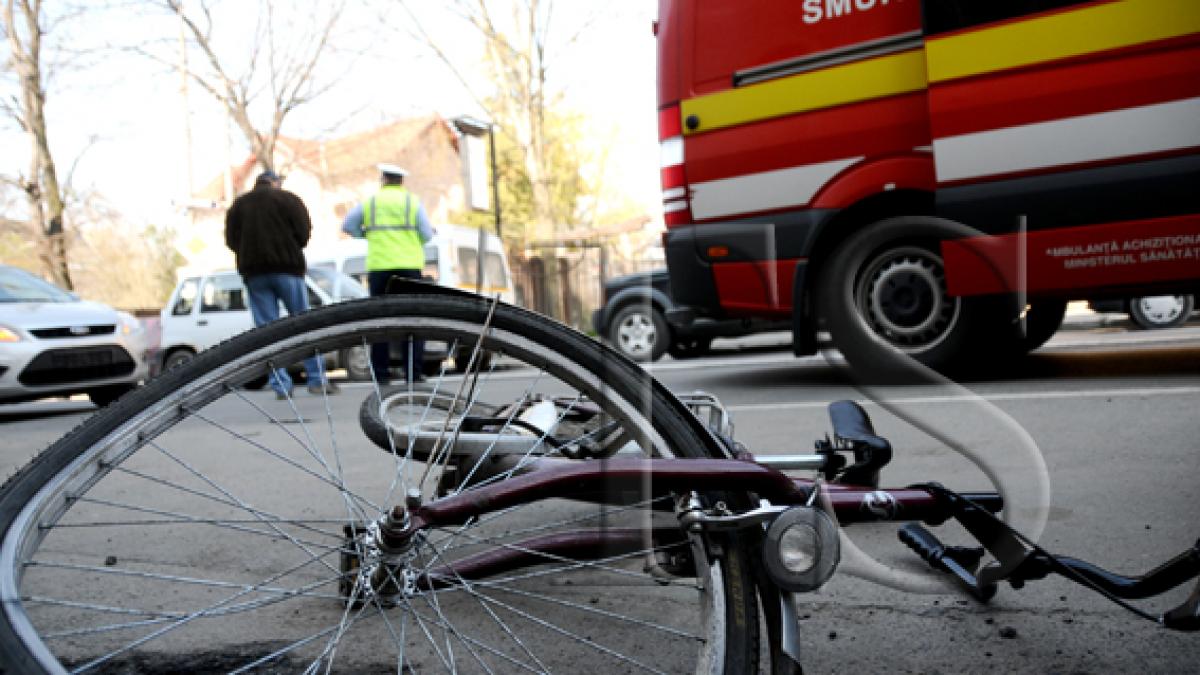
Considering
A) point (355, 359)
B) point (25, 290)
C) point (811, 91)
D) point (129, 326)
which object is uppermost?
point (811, 91)

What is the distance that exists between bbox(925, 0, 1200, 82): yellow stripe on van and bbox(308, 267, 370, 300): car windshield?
9141 mm

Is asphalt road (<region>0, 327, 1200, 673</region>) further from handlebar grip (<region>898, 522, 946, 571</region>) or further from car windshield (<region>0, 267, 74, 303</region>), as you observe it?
car windshield (<region>0, 267, 74, 303</region>)

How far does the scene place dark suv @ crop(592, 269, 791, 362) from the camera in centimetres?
1090

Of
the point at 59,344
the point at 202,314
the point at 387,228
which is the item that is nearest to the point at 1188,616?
the point at 387,228

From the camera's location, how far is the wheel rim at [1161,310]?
9.48m

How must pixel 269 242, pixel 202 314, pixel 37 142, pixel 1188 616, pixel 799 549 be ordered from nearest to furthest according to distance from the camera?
pixel 799 549, pixel 1188 616, pixel 269 242, pixel 202 314, pixel 37 142

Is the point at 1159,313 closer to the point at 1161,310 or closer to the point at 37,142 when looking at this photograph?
the point at 1161,310

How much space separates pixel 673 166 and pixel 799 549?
15.5 feet

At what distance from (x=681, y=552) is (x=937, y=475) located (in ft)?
6.72

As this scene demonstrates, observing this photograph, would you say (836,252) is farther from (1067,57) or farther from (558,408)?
(558,408)

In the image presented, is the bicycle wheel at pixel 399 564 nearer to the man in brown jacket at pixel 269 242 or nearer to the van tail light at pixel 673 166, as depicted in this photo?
the van tail light at pixel 673 166

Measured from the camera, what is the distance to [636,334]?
11.5m

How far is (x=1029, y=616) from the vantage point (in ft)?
6.81

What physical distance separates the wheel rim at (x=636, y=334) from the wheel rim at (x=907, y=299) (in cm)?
576
